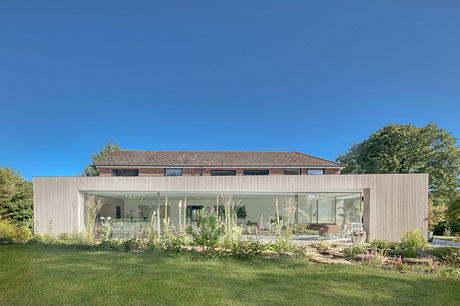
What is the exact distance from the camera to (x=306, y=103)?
2730cm

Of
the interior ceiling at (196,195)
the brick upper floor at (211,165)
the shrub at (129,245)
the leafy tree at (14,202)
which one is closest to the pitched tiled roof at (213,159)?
the brick upper floor at (211,165)

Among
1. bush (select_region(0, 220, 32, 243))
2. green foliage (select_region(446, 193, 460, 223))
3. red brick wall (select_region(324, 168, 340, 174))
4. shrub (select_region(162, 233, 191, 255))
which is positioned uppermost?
red brick wall (select_region(324, 168, 340, 174))

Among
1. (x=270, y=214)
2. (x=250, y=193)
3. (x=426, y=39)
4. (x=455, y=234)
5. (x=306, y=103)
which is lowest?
(x=455, y=234)

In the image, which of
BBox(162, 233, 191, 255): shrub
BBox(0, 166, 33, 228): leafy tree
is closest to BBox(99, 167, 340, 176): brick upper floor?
BBox(0, 166, 33, 228): leafy tree

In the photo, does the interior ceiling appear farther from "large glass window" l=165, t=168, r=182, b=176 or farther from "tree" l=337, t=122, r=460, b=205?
"tree" l=337, t=122, r=460, b=205

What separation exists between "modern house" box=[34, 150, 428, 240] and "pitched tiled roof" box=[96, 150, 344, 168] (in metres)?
8.41

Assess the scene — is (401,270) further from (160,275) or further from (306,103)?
(306,103)

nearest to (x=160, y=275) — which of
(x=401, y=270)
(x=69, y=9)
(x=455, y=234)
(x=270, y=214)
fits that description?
(x=401, y=270)

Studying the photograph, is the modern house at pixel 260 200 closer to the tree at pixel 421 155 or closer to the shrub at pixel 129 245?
the shrub at pixel 129 245

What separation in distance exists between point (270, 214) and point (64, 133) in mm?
24368

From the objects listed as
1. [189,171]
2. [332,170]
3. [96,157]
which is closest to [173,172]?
[189,171]

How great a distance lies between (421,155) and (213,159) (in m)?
22.3

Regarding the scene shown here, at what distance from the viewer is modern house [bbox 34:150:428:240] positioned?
1261 cm

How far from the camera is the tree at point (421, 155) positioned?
27562mm
